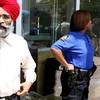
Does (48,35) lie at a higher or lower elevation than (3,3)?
lower

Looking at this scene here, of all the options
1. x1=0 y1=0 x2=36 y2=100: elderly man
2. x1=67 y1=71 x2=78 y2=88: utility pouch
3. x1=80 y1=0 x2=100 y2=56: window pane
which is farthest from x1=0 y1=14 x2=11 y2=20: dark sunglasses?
x1=80 y1=0 x2=100 y2=56: window pane

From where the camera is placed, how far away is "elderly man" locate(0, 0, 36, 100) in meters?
2.91

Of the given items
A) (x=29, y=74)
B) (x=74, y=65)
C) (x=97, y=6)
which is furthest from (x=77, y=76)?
(x=97, y=6)

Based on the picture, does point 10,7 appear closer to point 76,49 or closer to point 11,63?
point 11,63

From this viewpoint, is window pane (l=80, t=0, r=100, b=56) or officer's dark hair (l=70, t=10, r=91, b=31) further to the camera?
window pane (l=80, t=0, r=100, b=56)

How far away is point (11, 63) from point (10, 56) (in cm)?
5

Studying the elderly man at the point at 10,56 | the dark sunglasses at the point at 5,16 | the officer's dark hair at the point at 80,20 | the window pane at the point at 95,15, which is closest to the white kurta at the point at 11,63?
the elderly man at the point at 10,56

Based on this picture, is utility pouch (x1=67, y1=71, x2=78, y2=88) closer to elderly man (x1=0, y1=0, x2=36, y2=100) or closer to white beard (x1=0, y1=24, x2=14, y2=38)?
elderly man (x1=0, y1=0, x2=36, y2=100)

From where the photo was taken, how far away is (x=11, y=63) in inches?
118

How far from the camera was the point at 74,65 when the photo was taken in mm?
4598

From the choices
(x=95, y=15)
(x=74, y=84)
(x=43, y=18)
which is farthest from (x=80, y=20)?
(x=95, y=15)

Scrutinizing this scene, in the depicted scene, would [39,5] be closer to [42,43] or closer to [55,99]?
[42,43]

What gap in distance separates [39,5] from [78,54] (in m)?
1.27

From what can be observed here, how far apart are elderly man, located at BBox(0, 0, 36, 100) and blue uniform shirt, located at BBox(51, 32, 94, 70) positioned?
1461mm
